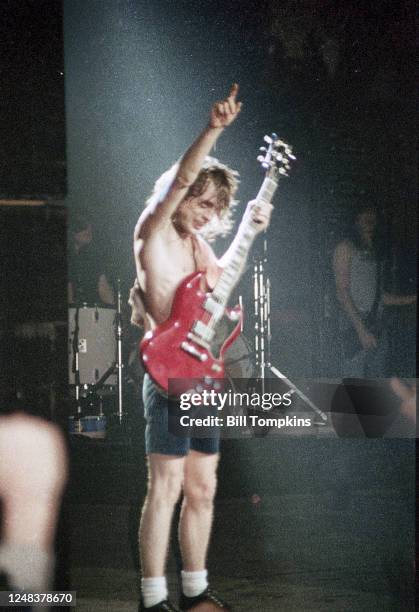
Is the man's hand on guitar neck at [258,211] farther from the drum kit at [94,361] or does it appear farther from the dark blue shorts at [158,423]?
the dark blue shorts at [158,423]

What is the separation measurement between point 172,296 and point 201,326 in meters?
0.18

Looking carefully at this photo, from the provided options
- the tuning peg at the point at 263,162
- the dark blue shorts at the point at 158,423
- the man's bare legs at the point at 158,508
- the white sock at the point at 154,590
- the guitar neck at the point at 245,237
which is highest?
the tuning peg at the point at 263,162

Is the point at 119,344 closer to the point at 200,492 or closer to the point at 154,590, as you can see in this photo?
the point at 200,492

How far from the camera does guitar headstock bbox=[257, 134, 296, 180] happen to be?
4.20 metres

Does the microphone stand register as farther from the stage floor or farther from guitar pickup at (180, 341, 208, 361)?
the stage floor

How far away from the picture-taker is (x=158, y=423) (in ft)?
13.8

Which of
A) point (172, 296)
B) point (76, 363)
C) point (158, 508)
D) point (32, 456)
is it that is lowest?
point (158, 508)

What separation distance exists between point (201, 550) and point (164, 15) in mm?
2383

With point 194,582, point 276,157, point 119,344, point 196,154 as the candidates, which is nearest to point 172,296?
point 119,344

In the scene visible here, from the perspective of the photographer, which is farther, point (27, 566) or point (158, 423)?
point (27, 566)

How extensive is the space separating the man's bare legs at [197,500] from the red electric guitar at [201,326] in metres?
0.33

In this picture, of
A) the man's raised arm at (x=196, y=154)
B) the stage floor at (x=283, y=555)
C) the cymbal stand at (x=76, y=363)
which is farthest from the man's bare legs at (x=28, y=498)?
the man's raised arm at (x=196, y=154)

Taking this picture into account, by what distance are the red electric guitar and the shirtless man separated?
0.15 ft

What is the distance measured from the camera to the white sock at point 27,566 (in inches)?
169
